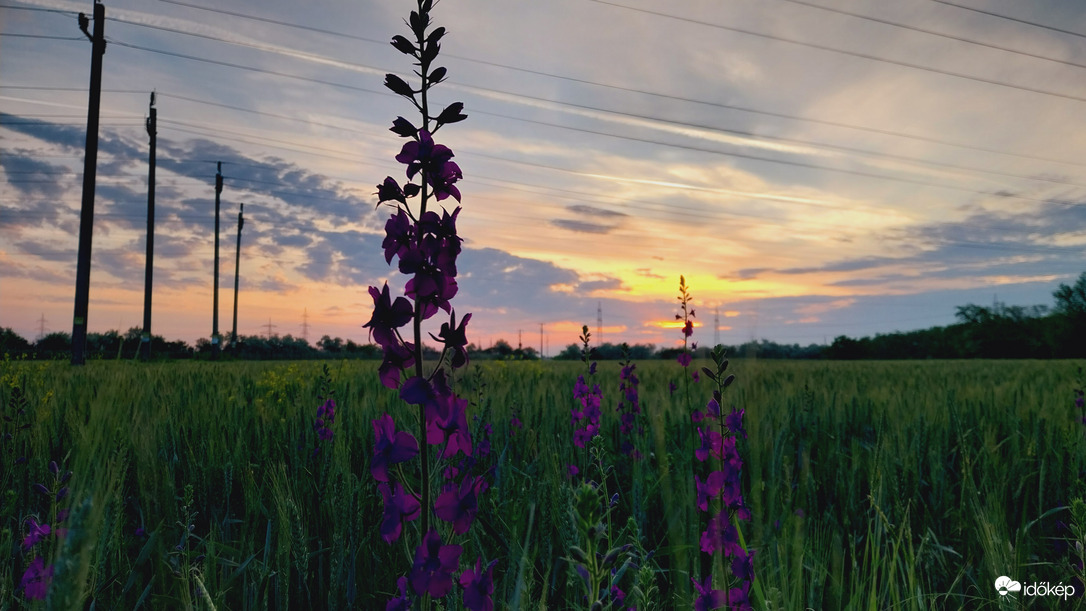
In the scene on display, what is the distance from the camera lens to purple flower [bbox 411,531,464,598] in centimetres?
98

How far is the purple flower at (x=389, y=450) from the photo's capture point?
3.38ft

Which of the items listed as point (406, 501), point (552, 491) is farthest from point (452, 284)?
point (552, 491)

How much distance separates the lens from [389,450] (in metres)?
1.05

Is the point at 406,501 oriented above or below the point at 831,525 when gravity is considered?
above

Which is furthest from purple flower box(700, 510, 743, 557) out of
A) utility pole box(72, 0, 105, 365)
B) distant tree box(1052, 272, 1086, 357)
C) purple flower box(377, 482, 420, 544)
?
distant tree box(1052, 272, 1086, 357)

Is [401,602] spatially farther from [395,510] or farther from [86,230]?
[86,230]

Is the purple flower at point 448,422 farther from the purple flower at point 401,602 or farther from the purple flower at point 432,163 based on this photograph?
the purple flower at point 432,163

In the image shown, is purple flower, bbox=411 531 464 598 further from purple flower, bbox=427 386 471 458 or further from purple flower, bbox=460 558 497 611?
purple flower, bbox=427 386 471 458

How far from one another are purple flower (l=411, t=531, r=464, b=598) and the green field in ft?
0.41

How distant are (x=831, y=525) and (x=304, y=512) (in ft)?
7.10

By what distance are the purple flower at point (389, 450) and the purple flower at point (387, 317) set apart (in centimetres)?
14

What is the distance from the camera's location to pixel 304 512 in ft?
7.47

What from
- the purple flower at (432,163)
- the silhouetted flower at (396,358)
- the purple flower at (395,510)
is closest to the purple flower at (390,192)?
the purple flower at (432,163)

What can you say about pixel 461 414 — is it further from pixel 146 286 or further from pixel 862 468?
pixel 146 286
